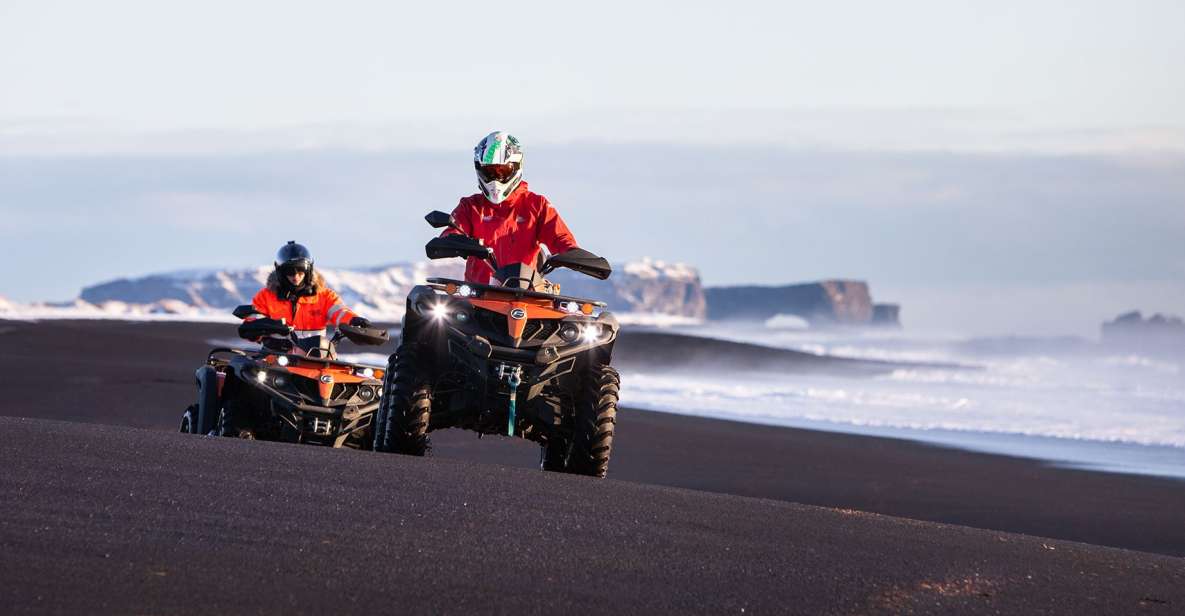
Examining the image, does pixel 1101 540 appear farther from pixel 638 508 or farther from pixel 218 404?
pixel 218 404

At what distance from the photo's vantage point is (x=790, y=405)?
3303cm

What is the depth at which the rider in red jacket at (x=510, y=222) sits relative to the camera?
43.5ft

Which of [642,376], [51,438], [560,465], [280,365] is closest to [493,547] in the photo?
[51,438]

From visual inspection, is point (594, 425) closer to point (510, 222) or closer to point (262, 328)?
point (510, 222)

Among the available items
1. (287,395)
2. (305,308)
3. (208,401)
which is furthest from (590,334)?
(208,401)

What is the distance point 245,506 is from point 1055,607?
388 cm

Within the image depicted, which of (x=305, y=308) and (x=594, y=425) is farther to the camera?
(x=305, y=308)

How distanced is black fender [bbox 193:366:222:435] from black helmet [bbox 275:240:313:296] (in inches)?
40.0

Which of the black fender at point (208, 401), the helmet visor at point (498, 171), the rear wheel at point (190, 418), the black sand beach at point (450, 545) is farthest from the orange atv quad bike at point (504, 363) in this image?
the rear wheel at point (190, 418)

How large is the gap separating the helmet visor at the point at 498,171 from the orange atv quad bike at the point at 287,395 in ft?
8.56

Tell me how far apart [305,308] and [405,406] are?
3.37 metres

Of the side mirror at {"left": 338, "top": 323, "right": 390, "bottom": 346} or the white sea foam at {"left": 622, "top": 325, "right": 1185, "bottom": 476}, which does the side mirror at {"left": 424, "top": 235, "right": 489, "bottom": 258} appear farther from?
the white sea foam at {"left": 622, "top": 325, "right": 1185, "bottom": 476}

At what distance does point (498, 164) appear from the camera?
13.1m

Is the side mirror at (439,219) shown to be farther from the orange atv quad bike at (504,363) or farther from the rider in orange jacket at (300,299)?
the rider in orange jacket at (300,299)
